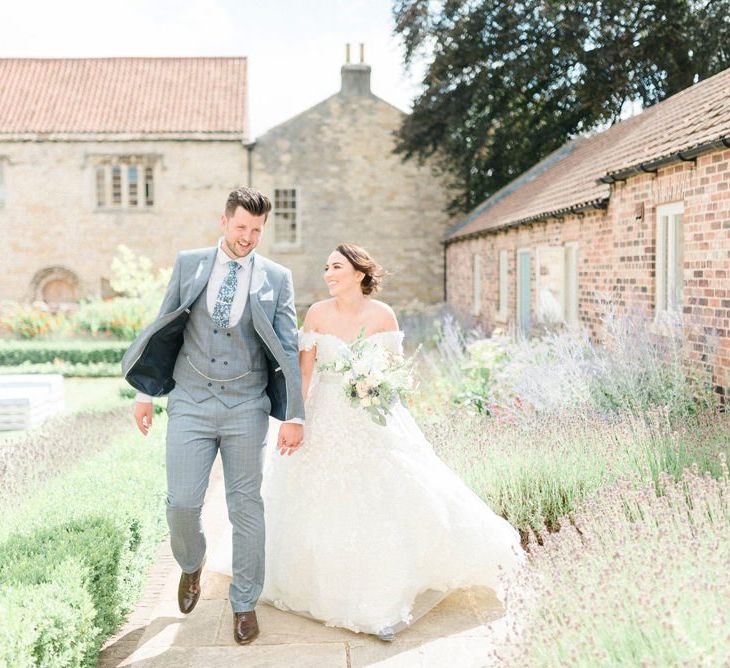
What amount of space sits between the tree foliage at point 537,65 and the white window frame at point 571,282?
1040cm

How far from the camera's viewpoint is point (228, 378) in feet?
13.7

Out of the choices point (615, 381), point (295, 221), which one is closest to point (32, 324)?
point (295, 221)

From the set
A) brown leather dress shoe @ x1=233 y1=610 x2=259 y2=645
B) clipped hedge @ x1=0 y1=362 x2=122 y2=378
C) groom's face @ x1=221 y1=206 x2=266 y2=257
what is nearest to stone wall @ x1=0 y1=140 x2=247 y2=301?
clipped hedge @ x1=0 y1=362 x2=122 y2=378

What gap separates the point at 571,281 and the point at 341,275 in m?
8.64

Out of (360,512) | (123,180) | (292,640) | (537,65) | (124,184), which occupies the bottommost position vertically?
(292,640)

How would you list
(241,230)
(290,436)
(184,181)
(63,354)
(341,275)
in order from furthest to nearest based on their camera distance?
1. (184,181)
2. (63,354)
3. (341,275)
4. (290,436)
5. (241,230)

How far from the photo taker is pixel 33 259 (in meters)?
26.2

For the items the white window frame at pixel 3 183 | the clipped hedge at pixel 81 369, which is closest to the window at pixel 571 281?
the clipped hedge at pixel 81 369

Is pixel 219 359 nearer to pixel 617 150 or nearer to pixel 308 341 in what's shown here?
pixel 308 341

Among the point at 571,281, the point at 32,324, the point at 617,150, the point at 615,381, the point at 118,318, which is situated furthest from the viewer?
the point at 32,324

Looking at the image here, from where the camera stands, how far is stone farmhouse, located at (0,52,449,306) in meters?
26.2

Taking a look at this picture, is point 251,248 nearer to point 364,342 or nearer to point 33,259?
point 364,342

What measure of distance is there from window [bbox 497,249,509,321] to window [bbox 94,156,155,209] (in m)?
13.4

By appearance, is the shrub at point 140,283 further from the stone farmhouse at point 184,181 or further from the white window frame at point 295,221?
the white window frame at point 295,221
